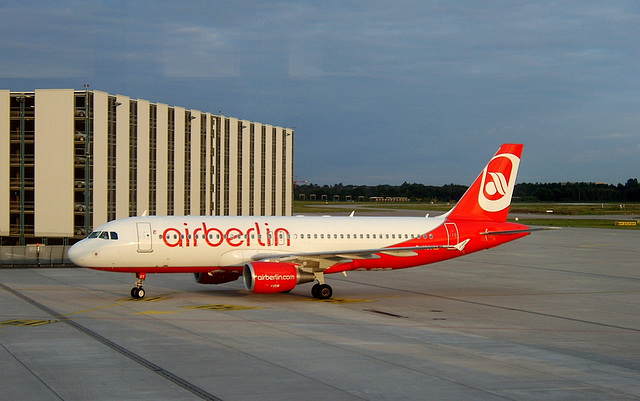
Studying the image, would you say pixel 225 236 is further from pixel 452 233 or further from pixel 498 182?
pixel 498 182

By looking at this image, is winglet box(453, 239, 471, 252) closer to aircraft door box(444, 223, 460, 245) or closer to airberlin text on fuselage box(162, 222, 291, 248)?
aircraft door box(444, 223, 460, 245)

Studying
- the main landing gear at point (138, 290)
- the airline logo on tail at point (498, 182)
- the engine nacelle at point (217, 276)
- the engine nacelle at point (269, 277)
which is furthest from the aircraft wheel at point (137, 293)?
the airline logo on tail at point (498, 182)

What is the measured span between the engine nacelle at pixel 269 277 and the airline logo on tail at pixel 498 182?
10.8m

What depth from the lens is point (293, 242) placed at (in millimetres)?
31594

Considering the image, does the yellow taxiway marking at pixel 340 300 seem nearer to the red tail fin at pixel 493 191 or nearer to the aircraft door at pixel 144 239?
the aircraft door at pixel 144 239

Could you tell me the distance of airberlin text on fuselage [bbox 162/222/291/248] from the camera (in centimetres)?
2997

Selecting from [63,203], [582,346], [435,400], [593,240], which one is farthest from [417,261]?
[593,240]

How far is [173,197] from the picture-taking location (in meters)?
59.8

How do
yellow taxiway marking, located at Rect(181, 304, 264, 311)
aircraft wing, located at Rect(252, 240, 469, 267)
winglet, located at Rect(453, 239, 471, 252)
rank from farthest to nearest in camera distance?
winglet, located at Rect(453, 239, 471, 252) → aircraft wing, located at Rect(252, 240, 469, 267) → yellow taxiway marking, located at Rect(181, 304, 264, 311)

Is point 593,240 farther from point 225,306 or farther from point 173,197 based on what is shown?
point 225,306

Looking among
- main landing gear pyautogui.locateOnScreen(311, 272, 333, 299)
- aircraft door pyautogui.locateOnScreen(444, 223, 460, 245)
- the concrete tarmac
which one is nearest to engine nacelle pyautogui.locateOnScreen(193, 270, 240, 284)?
the concrete tarmac

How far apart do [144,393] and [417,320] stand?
12.3 meters

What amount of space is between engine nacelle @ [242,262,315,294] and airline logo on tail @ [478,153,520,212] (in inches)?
426

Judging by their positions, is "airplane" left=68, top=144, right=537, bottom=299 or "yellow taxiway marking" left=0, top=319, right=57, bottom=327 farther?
"airplane" left=68, top=144, right=537, bottom=299
